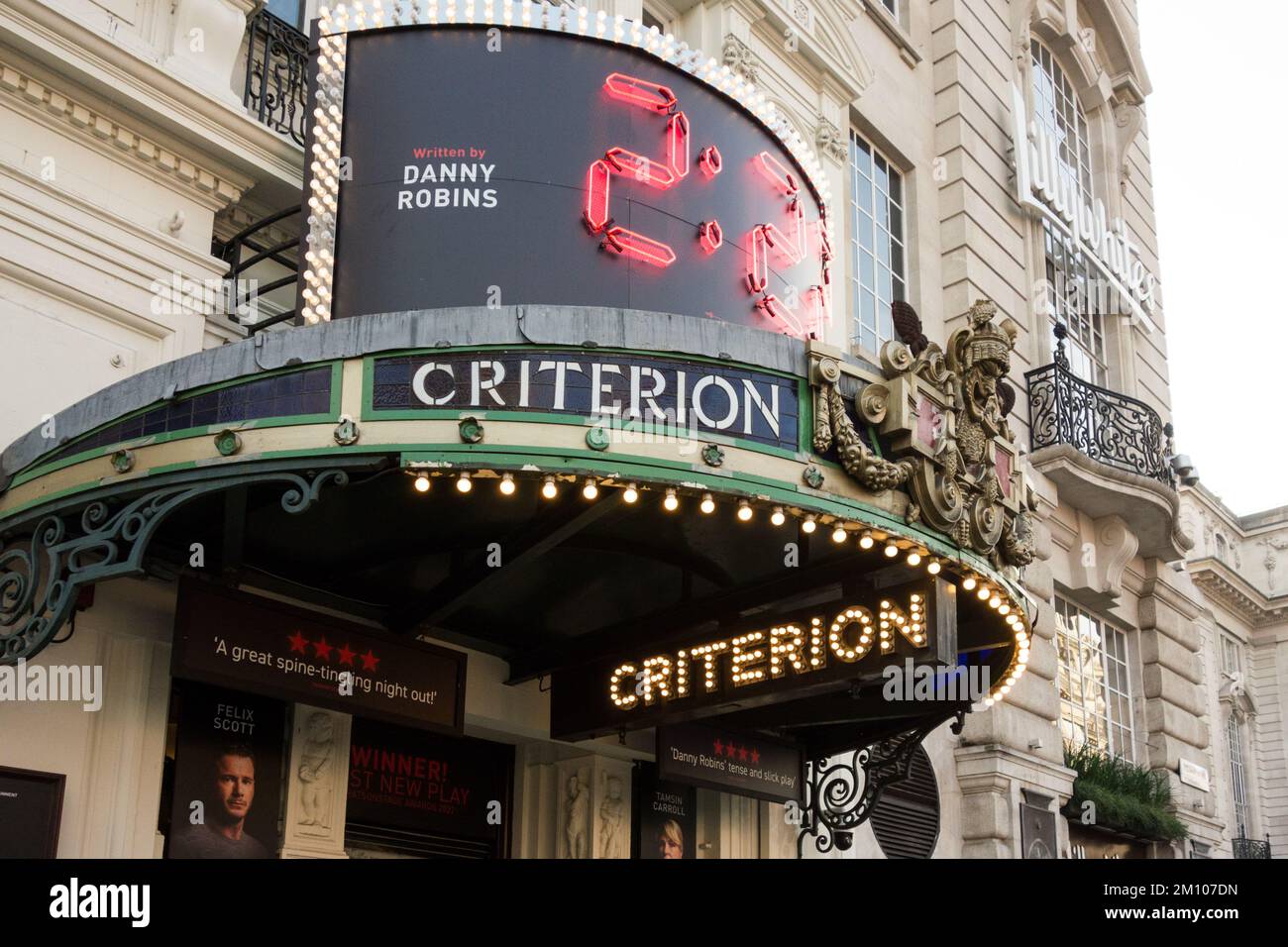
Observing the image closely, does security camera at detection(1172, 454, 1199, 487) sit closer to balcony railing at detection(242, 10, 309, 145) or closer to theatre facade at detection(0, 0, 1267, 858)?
theatre facade at detection(0, 0, 1267, 858)

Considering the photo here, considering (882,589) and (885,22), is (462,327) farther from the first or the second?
(885,22)

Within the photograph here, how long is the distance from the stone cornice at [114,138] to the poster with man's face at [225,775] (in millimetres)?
→ 3815

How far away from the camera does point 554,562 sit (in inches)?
442

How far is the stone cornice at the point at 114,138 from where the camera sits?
9.96m

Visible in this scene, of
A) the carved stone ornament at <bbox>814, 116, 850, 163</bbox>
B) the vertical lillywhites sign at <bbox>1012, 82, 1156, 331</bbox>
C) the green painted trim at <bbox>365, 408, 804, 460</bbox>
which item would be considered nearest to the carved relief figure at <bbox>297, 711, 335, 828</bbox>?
the green painted trim at <bbox>365, 408, 804, 460</bbox>

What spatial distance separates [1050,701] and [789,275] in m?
8.47

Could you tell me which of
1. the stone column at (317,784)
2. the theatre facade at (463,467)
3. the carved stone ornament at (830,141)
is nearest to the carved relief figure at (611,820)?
the theatre facade at (463,467)

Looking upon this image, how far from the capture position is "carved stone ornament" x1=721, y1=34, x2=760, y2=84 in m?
16.3

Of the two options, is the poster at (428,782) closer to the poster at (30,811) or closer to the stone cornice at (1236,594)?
the poster at (30,811)

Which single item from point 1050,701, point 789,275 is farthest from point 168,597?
point 1050,701

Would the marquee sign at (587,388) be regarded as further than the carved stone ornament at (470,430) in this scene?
Yes

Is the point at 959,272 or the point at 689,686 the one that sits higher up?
the point at 959,272

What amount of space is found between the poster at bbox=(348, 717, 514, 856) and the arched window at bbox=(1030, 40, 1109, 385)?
12.8 m

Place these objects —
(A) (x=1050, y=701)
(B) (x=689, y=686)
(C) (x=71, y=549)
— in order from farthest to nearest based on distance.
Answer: (A) (x=1050, y=701), (B) (x=689, y=686), (C) (x=71, y=549)
